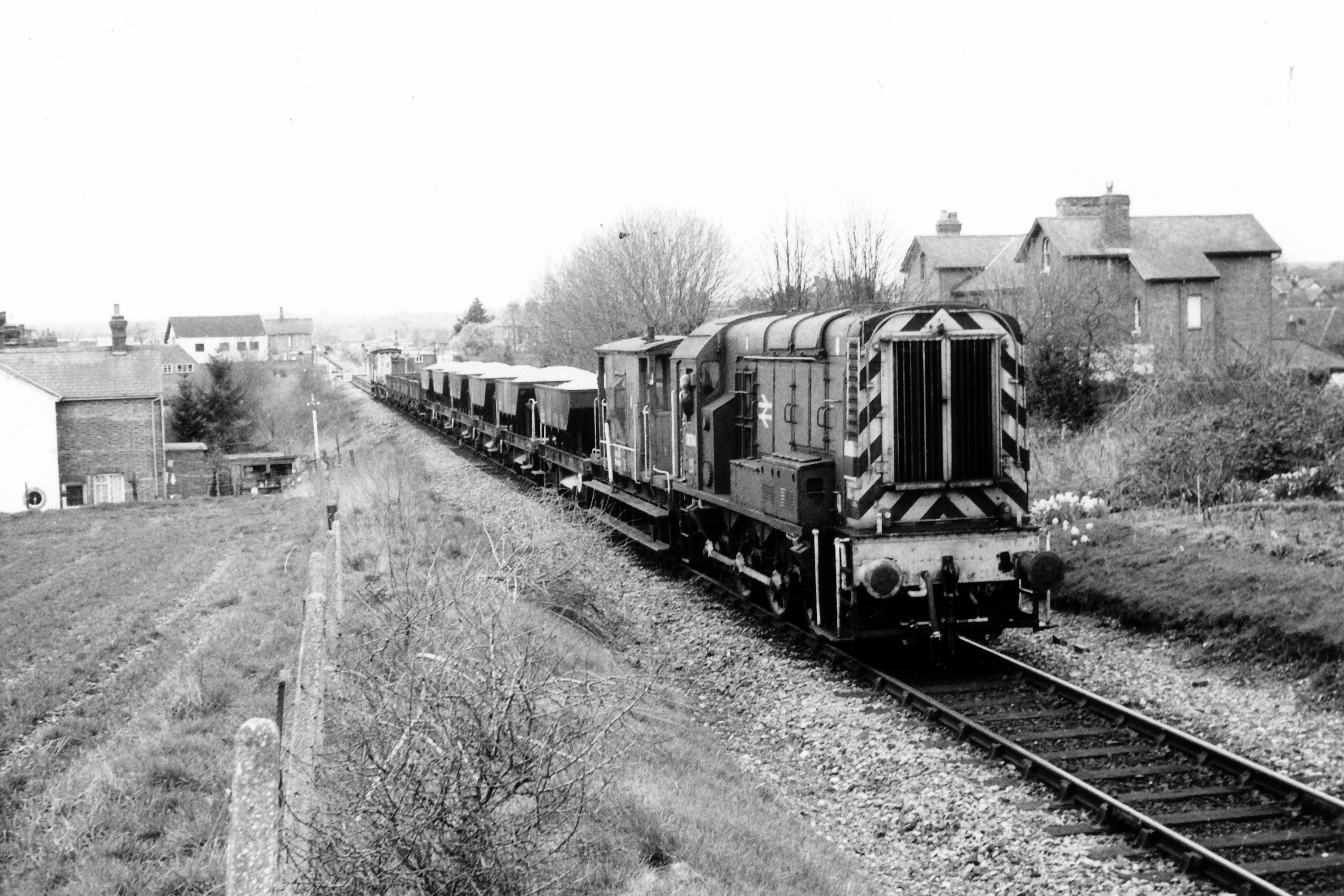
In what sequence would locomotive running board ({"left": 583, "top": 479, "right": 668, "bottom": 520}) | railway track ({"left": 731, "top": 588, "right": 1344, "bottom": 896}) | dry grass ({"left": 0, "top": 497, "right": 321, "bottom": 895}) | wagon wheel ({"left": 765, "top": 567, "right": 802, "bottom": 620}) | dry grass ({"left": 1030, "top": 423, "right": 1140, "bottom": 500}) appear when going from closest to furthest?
1. dry grass ({"left": 0, "top": 497, "right": 321, "bottom": 895})
2. railway track ({"left": 731, "top": 588, "right": 1344, "bottom": 896})
3. wagon wheel ({"left": 765, "top": 567, "right": 802, "bottom": 620})
4. locomotive running board ({"left": 583, "top": 479, "right": 668, "bottom": 520})
5. dry grass ({"left": 1030, "top": 423, "right": 1140, "bottom": 500})

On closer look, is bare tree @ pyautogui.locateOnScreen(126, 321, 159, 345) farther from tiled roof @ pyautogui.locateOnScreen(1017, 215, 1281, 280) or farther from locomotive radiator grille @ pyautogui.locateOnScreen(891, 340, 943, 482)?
locomotive radiator grille @ pyautogui.locateOnScreen(891, 340, 943, 482)

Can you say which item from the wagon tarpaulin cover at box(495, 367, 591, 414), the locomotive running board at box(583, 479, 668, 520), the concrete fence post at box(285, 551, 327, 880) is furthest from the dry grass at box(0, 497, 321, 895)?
the wagon tarpaulin cover at box(495, 367, 591, 414)

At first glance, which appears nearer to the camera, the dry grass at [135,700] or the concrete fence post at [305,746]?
the concrete fence post at [305,746]

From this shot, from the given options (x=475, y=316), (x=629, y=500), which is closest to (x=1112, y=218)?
(x=629, y=500)

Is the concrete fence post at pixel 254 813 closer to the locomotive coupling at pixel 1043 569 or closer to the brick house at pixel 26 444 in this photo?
the locomotive coupling at pixel 1043 569

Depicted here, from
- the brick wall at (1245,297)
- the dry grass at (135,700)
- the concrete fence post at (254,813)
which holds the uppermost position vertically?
the brick wall at (1245,297)

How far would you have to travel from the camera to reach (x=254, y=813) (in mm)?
3688

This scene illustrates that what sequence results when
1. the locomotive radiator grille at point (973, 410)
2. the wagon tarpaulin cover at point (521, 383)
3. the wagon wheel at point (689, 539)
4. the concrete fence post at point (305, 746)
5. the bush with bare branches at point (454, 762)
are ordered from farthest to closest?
1. the wagon tarpaulin cover at point (521, 383)
2. the wagon wheel at point (689, 539)
3. the locomotive radiator grille at point (973, 410)
4. the bush with bare branches at point (454, 762)
5. the concrete fence post at point (305, 746)

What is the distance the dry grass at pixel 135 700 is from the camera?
227 inches

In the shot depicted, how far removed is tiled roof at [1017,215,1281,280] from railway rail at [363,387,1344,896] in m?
29.9

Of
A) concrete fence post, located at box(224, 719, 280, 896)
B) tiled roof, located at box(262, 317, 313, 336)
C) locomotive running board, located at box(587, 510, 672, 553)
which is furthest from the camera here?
tiled roof, located at box(262, 317, 313, 336)

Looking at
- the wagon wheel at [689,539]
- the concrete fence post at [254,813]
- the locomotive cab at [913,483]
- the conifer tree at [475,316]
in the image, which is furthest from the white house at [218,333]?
the concrete fence post at [254,813]

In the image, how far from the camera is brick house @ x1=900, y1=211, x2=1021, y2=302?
43.5m

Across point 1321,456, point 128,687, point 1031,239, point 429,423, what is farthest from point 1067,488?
point 429,423
